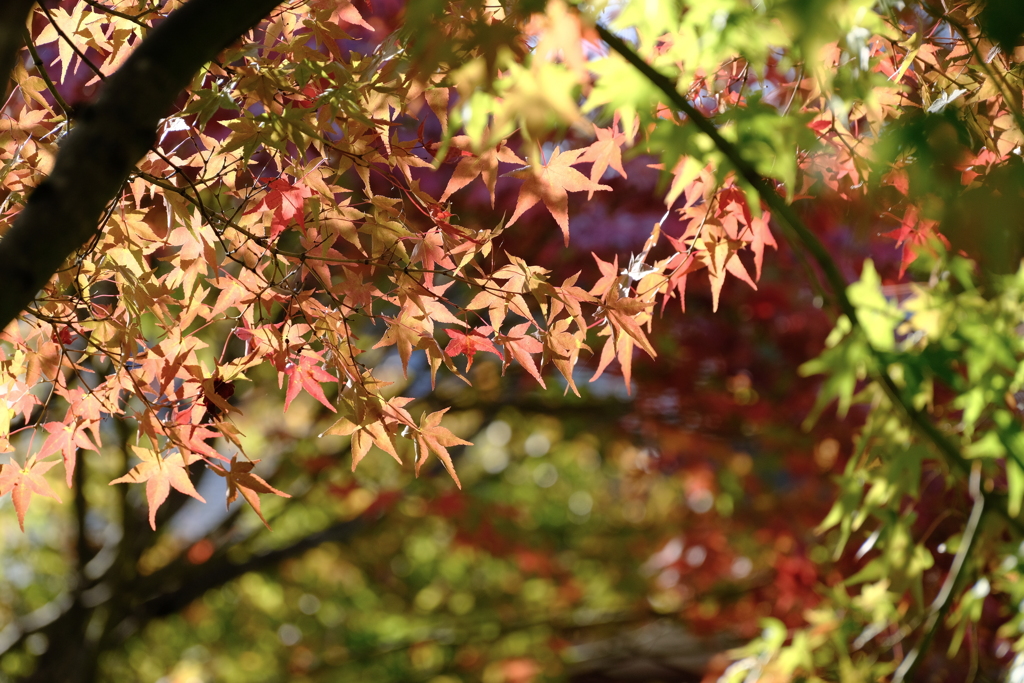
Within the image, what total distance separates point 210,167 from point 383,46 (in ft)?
1.26

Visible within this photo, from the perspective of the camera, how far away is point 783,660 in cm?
234

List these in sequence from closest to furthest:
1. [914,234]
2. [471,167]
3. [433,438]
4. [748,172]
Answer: [748,172], [471,167], [433,438], [914,234]

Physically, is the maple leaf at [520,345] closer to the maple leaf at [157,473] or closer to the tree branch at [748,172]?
the tree branch at [748,172]

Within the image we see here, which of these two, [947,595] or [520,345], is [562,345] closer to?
[520,345]

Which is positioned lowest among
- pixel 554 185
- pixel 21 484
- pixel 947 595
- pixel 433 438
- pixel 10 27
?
pixel 947 595

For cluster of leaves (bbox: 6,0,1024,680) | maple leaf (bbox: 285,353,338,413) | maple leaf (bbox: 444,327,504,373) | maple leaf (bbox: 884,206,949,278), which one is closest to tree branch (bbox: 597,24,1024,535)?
cluster of leaves (bbox: 6,0,1024,680)

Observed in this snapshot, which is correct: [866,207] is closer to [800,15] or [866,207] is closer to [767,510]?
[800,15]

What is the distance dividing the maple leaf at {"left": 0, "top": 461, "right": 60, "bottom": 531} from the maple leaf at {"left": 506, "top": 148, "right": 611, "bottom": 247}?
36.9 inches

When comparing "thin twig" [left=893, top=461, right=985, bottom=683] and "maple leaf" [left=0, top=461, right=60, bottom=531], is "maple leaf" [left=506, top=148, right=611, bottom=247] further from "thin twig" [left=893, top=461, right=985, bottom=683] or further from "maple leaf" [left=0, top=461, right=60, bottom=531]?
"thin twig" [left=893, top=461, right=985, bottom=683]

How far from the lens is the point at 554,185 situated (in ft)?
4.19

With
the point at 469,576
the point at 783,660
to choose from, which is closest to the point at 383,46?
the point at 783,660

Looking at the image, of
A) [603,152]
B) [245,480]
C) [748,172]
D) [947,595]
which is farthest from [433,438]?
[947,595]

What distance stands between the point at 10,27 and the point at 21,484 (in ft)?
3.06

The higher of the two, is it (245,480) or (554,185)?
(554,185)
